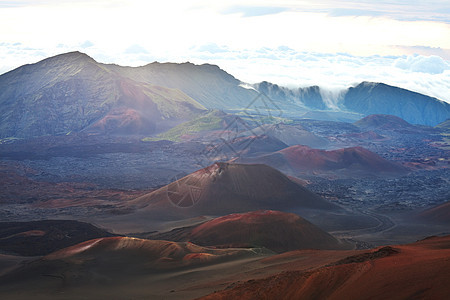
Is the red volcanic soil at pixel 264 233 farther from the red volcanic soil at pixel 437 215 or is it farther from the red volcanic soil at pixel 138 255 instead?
the red volcanic soil at pixel 437 215

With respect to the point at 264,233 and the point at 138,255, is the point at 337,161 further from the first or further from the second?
the point at 138,255

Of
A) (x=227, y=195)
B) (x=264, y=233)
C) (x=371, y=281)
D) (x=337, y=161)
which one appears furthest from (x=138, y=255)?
(x=337, y=161)

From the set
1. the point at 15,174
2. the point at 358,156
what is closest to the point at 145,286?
the point at 15,174

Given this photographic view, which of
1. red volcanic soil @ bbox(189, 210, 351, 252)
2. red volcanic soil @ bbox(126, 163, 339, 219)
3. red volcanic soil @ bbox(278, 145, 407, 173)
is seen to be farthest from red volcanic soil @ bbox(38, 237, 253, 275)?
red volcanic soil @ bbox(278, 145, 407, 173)

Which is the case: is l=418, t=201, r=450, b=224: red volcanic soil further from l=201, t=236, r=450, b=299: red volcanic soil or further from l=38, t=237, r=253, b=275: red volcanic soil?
l=201, t=236, r=450, b=299: red volcanic soil

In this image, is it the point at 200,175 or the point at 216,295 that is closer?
the point at 216,295

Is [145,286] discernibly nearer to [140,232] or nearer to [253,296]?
[253,296]
